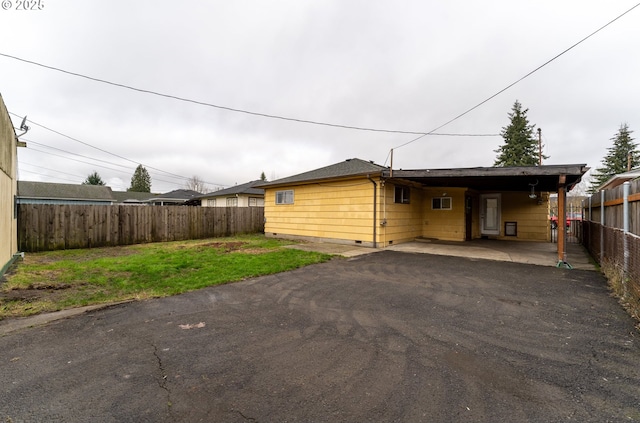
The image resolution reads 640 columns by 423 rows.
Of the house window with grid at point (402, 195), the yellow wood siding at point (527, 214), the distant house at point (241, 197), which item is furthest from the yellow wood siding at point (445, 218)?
the distant house at point (241, 197)

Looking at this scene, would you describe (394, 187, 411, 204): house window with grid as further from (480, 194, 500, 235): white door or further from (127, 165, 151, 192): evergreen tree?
(127, 165, 151, 192): evergreen tree

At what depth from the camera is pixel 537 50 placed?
340 inches

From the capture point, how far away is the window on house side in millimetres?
13877

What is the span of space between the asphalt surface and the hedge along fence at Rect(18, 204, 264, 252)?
9257 mm

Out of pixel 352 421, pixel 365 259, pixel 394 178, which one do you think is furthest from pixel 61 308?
pixel 394 178

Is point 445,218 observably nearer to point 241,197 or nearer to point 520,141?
point 241,197

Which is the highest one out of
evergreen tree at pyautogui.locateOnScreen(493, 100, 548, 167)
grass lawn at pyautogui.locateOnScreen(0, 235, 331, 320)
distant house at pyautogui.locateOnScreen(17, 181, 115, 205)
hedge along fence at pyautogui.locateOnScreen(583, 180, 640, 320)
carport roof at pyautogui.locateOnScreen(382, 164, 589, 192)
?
evergreen tree at pyautogui.locateOnScreen(493, 100, 548, 167)

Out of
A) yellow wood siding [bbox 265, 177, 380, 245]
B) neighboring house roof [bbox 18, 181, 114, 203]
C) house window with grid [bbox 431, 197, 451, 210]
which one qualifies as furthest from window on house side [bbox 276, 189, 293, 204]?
neighboring house roof [bbox 18, 181, 114, 203]

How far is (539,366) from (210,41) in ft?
39.9

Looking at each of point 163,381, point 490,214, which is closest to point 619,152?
point 490,214

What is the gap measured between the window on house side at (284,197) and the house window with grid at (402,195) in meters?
5.43

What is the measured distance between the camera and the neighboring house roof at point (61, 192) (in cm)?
2687

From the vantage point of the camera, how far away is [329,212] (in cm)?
1195

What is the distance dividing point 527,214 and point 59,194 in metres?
40.4
